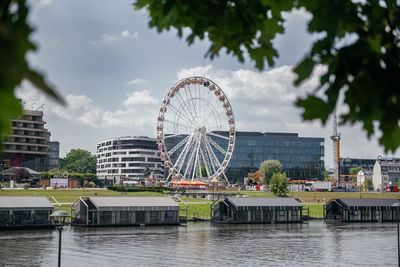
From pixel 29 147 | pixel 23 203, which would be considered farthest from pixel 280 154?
pixel 23 203

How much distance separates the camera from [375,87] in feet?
11.6

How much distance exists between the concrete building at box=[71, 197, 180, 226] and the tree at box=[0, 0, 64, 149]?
199 ft

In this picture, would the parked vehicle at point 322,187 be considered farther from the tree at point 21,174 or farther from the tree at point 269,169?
the tree at point 21,174

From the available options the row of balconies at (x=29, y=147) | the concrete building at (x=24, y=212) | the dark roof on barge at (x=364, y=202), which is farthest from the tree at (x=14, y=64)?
the row of balconies at (x=29, y=147)

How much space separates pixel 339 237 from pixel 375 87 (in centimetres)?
5403

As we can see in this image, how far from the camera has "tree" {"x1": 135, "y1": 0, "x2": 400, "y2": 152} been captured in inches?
138

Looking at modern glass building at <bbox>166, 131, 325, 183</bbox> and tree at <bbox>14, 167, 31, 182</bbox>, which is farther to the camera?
modern glass building at <bbox>166, 131, 325, 183</bbox>

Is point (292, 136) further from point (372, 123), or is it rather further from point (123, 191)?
point (372, 123)

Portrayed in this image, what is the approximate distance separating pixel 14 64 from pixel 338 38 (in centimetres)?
208

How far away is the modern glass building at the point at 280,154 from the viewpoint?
182m

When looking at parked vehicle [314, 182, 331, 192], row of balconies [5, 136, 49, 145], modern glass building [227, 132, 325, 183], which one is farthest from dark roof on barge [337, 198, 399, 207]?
modern glass building [227, 132, 325, 183]

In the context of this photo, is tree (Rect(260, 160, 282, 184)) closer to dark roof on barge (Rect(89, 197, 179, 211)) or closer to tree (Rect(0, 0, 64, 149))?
dark roof on barge (Rect(89, 197, 179, 211))

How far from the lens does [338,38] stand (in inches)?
140

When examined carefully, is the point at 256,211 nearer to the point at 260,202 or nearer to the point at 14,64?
the point at 260,202
